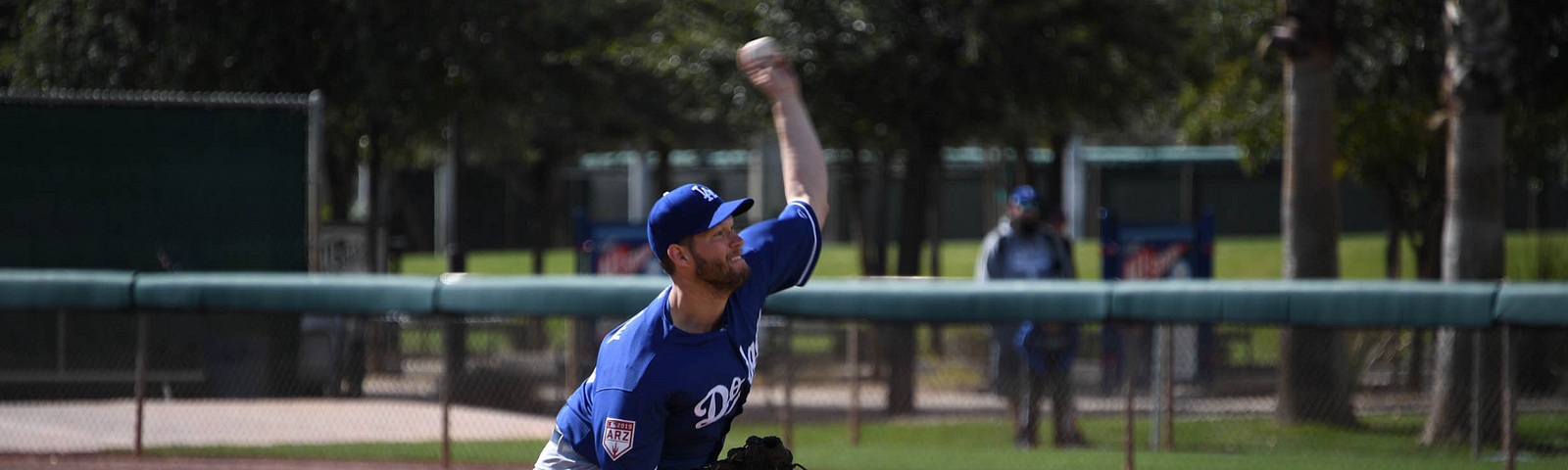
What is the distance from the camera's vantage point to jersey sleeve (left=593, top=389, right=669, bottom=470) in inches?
132

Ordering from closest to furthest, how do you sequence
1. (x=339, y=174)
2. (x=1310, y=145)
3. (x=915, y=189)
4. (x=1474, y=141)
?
(x=1474, y=141) < (x=1310, y=145) < (x=915, y=189) < (x=339, y=174)

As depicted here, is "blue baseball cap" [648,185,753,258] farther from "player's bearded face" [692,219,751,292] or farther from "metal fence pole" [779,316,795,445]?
"metal fence pole" [779,316,795,445]

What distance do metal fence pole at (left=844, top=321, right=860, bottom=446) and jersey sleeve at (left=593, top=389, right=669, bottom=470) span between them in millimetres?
5294

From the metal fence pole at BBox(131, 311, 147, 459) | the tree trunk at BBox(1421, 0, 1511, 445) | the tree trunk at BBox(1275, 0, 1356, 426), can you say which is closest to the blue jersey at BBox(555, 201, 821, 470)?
the tree trunk at BBox(1421, 0, 1511, 445)

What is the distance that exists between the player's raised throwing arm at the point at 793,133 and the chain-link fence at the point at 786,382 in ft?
13.7

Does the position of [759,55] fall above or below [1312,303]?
above

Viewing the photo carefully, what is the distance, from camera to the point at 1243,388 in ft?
27.1

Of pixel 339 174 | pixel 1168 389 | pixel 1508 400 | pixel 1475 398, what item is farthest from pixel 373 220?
pixel 1508 400

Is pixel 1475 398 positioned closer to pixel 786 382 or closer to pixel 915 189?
pixel 786 382

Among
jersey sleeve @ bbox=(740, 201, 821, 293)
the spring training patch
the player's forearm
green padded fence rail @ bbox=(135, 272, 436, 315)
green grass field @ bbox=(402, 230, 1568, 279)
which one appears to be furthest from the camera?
green grass field @ bbox=(402, 230, 1568, 279)

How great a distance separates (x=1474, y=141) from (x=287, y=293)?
723 cm

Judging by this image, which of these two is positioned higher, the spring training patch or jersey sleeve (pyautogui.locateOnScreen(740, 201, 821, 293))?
jersey sleeve (pyautogui.locateOnScreen(740, 201, 821, 293))

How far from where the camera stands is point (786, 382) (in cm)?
899

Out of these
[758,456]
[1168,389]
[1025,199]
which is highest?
[1025,199]
